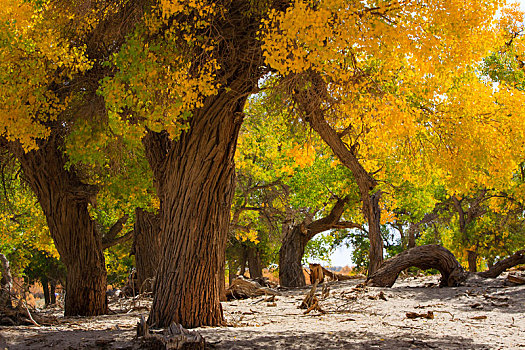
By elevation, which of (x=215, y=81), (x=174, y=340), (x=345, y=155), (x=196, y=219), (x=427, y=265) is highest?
(x=215, y=81)

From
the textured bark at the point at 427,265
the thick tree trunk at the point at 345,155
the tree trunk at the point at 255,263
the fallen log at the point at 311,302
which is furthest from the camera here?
the tree trunk at the point at 255,263

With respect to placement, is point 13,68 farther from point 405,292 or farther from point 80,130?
point 405,292

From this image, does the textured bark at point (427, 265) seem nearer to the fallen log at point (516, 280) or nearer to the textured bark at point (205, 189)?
the fallen log at point (516, 280)

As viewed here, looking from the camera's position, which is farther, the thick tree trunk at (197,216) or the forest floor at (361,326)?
the thick tree trunk at (197,216)

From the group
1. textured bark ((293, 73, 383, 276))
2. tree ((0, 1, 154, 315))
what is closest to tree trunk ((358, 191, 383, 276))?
textured bark ((293, 73, 383, 276))

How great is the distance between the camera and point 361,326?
632cm

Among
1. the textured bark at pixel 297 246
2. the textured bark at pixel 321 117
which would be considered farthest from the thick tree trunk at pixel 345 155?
the textured bark at pixel 297 246

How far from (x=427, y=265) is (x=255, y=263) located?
46.6 ft

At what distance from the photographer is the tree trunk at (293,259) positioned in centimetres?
1691

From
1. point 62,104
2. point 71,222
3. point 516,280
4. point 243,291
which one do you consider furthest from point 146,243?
point 516,280

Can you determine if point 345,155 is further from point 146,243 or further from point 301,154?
point 146,243

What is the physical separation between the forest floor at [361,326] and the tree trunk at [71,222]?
1.01 m

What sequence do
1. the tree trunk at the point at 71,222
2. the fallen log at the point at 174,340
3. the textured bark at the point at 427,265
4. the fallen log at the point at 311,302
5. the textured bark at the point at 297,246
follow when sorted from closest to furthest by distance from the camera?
the fallen log at the point at 174,340, the fallen log at the point at 311,302, the tree trunk at the point at 71,222, the textured bark at the point at 427,265, the textured bark at the point at 297,246

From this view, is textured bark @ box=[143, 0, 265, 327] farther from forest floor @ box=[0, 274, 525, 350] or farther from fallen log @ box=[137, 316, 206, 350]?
fallen log @ box=[137, 316, 206, 350]
